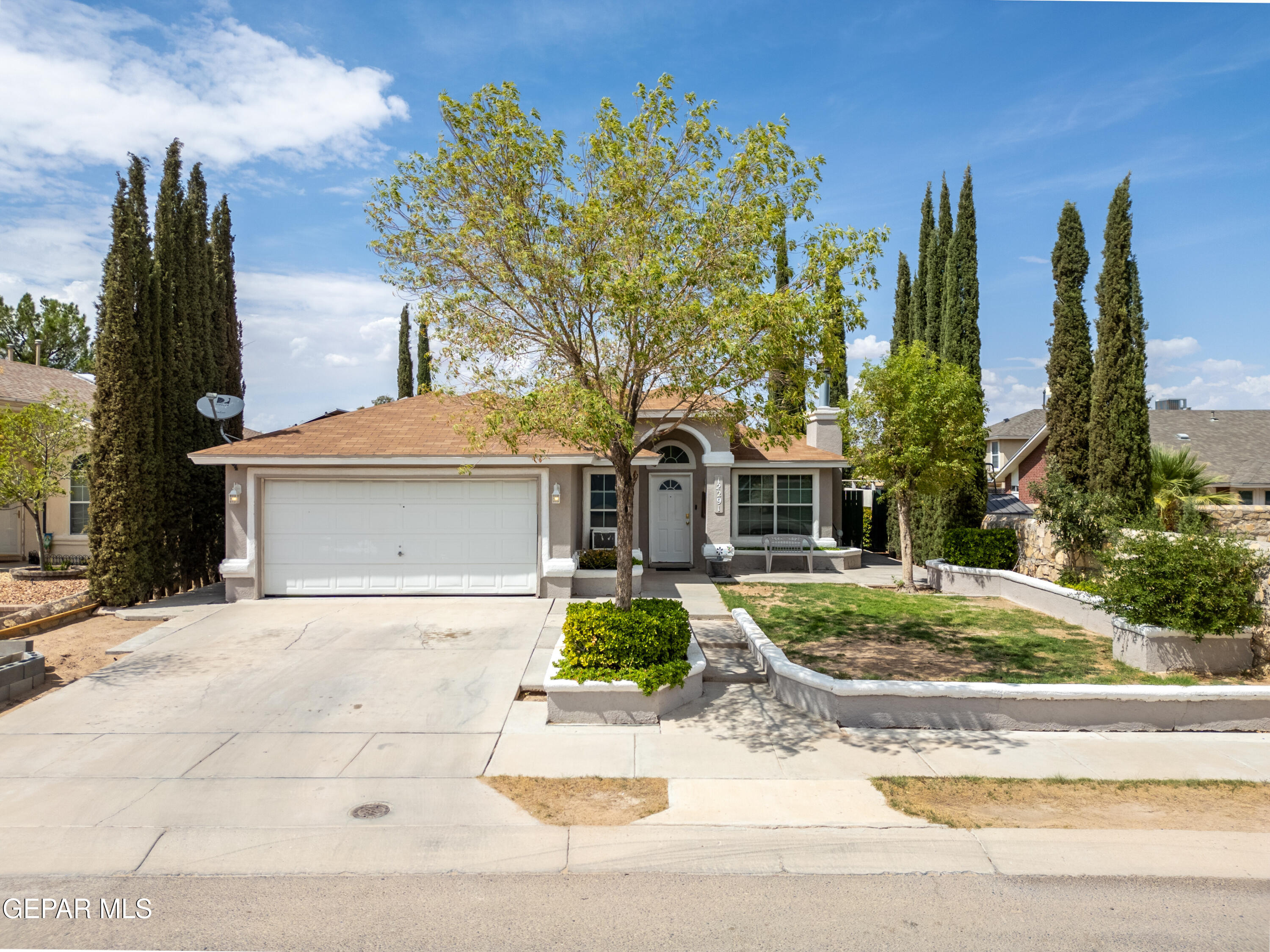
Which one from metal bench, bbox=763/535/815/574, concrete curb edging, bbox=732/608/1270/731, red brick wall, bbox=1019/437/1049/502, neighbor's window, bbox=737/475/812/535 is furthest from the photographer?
red brick wall, bbox=1019/437/1049/502

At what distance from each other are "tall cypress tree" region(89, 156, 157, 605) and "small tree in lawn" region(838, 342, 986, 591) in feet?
44.1

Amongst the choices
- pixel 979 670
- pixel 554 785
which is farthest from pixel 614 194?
pixel 979 670

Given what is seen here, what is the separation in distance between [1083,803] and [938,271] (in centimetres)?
2040

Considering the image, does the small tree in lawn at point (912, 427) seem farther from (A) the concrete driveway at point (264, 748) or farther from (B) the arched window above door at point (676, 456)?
(A) the concrete driveway at point (264, 748)

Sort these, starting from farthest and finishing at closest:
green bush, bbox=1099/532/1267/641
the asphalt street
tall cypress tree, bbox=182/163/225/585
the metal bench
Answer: the metal bench → tall cypress tree, bbox=182/163/225/585 → green bush, bbox=1099/532/1267/641 → the asphalt street

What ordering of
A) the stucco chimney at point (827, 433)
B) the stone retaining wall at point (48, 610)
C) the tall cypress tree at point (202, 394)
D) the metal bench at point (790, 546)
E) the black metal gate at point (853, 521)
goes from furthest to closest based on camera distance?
the black metal gate at point (853, 521) < the stucco chimney at point (827, 433) < the metal bench at point (790, 546) < the tall cypress tree at point (202, 394) < the stone retaining wall at point (48, 610)

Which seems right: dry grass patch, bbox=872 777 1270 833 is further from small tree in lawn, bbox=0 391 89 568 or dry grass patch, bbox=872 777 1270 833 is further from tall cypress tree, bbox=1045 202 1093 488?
small tree in lawn, bbox=0 391 89 568

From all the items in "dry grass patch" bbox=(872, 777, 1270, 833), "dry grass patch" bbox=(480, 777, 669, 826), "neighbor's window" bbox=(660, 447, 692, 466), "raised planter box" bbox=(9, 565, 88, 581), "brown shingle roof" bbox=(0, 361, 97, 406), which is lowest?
"dry grass patch" bbox=(872, 777, 1270, 833)

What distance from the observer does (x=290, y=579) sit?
12984 millimetres

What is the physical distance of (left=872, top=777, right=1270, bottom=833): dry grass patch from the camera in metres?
5.36

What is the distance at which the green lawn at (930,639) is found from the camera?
8500 mm

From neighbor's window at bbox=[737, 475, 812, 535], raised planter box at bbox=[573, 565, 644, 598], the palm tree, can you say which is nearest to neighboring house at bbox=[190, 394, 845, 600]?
raised planter box at bbox=[573, 565, 644, 598]

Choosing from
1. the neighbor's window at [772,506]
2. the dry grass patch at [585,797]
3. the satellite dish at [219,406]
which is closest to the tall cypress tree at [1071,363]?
the neighbor's window at [772,506]

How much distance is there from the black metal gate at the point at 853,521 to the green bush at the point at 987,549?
566 cm
